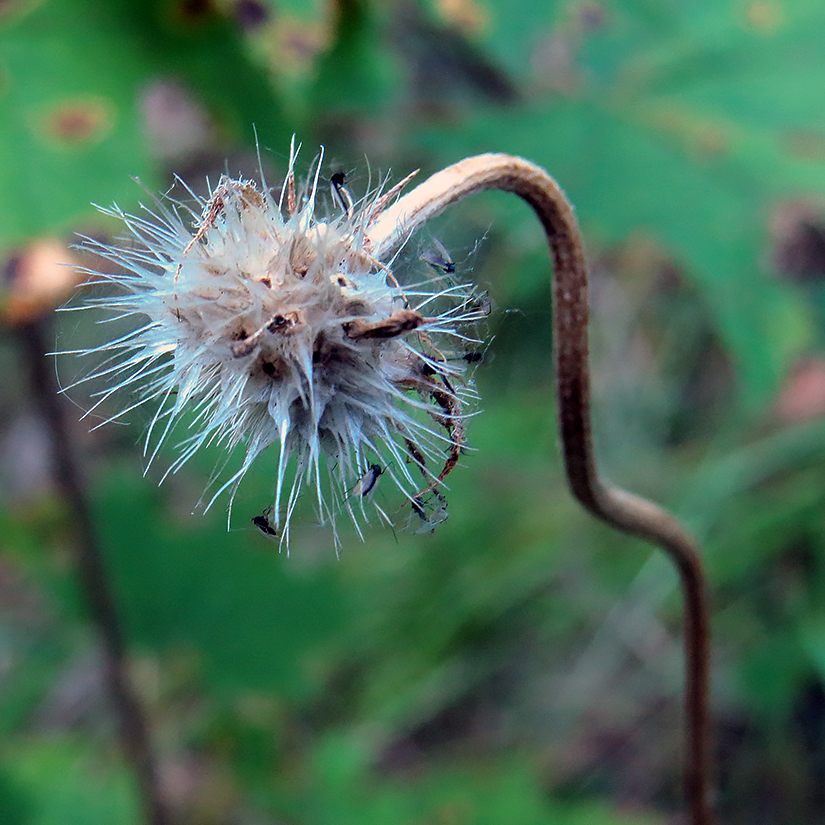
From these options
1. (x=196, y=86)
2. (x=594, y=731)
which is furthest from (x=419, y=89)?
(x=594, y=731)

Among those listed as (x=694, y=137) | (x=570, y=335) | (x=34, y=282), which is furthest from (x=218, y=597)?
(x=570, y=335)

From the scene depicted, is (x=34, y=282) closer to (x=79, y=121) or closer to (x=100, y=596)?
(x=79, y=121)

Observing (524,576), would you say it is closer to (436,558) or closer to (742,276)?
(436,558)

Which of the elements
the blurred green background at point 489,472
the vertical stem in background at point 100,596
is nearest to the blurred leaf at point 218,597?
the blurred green background at point 489,472

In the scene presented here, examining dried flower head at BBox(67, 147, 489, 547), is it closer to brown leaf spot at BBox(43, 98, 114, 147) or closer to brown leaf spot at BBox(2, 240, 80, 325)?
brown leaf spot at BBox(2, 240, 80, 325)

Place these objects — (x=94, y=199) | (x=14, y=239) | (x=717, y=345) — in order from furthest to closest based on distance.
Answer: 1. (x=717, y=345)
2. (x=94, y=199)
3. (x=14, y=239)

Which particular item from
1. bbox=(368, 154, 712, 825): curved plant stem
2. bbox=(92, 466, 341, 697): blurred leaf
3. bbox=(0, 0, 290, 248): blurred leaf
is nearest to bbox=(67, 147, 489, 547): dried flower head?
bbox=(368, 154, 712, 825): curved plant stem

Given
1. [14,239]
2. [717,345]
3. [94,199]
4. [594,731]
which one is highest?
[717,345]

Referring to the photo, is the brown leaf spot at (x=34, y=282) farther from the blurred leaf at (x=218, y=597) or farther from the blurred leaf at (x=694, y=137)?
the blurred leaf at (x=218, y=597)
